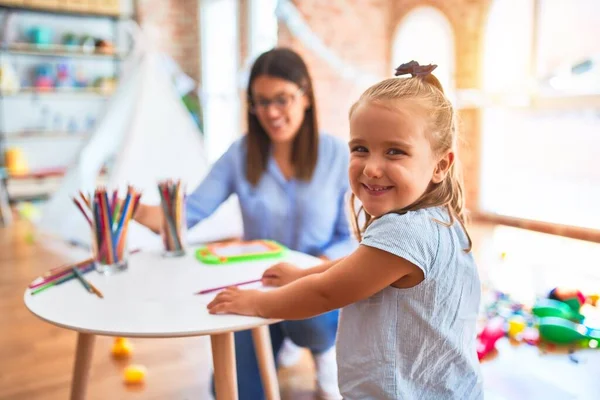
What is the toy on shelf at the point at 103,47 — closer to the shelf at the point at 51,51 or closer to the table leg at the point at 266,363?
the shelf at the point at 51,51

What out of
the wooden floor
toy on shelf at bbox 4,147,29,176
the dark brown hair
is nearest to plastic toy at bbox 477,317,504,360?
the wooden floor

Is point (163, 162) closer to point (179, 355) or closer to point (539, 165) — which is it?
point (179, 355)

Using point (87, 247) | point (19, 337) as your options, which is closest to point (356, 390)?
point (19, 337)

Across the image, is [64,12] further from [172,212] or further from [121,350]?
[172,212]

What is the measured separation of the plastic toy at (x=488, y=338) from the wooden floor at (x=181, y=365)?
0.11ft

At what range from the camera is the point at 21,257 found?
2908 mm

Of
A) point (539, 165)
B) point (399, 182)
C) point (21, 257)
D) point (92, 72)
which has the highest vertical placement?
point (92, 72)

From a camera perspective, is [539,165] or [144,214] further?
[539,165]

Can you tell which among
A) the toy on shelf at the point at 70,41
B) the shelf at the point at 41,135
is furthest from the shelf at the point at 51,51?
the shelf at the point at 41,135

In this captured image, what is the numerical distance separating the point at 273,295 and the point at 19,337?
1.42 m

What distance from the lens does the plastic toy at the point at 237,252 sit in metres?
1.12

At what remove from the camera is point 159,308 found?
0.87 m

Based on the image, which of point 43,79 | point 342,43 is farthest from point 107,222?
point 43,79

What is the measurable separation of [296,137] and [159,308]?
69 centimetres
